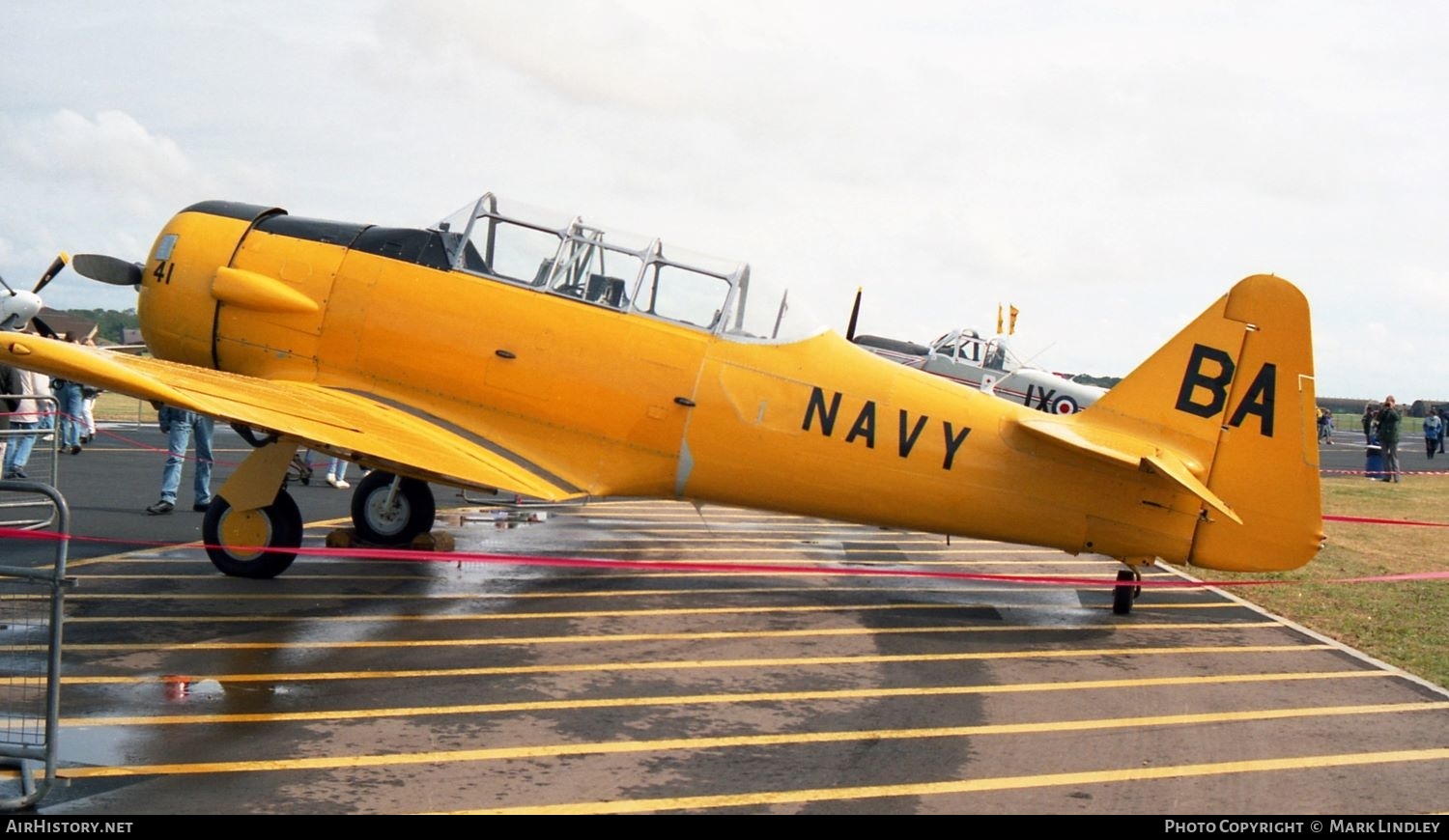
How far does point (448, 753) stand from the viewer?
5.05m

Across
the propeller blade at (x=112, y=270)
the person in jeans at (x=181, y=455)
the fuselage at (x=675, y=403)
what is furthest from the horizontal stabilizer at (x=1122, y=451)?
the person in jeans at (x=181, y=455)

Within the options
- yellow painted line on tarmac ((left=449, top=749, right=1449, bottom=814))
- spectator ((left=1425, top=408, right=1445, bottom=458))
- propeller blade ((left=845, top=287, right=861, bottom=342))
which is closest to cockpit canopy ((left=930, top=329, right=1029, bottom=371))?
propeller blade ((left=845, top=287, right=861, bottom=342))

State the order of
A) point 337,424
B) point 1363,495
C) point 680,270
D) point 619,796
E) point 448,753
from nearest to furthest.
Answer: point 619,796 < point 448,753 < point 337,424 < point 680,270 < point 1363,495

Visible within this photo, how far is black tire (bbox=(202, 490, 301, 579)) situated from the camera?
8.01 m

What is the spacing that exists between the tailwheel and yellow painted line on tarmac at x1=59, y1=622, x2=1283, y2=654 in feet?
0.76

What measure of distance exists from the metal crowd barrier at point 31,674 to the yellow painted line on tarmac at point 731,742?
8.3 inches

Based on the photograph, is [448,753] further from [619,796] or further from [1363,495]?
[1363,495]

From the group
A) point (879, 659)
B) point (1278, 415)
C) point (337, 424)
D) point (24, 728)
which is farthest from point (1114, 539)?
point (24, 728)

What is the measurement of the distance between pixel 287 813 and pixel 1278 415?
6729mm

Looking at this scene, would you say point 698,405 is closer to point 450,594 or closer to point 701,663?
point 701,663

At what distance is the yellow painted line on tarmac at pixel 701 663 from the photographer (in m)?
6.00

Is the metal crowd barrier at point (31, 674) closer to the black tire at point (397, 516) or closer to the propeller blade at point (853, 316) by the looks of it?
the black tire at point (397, 516)

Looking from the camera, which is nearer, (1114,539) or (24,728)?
(24,728)
